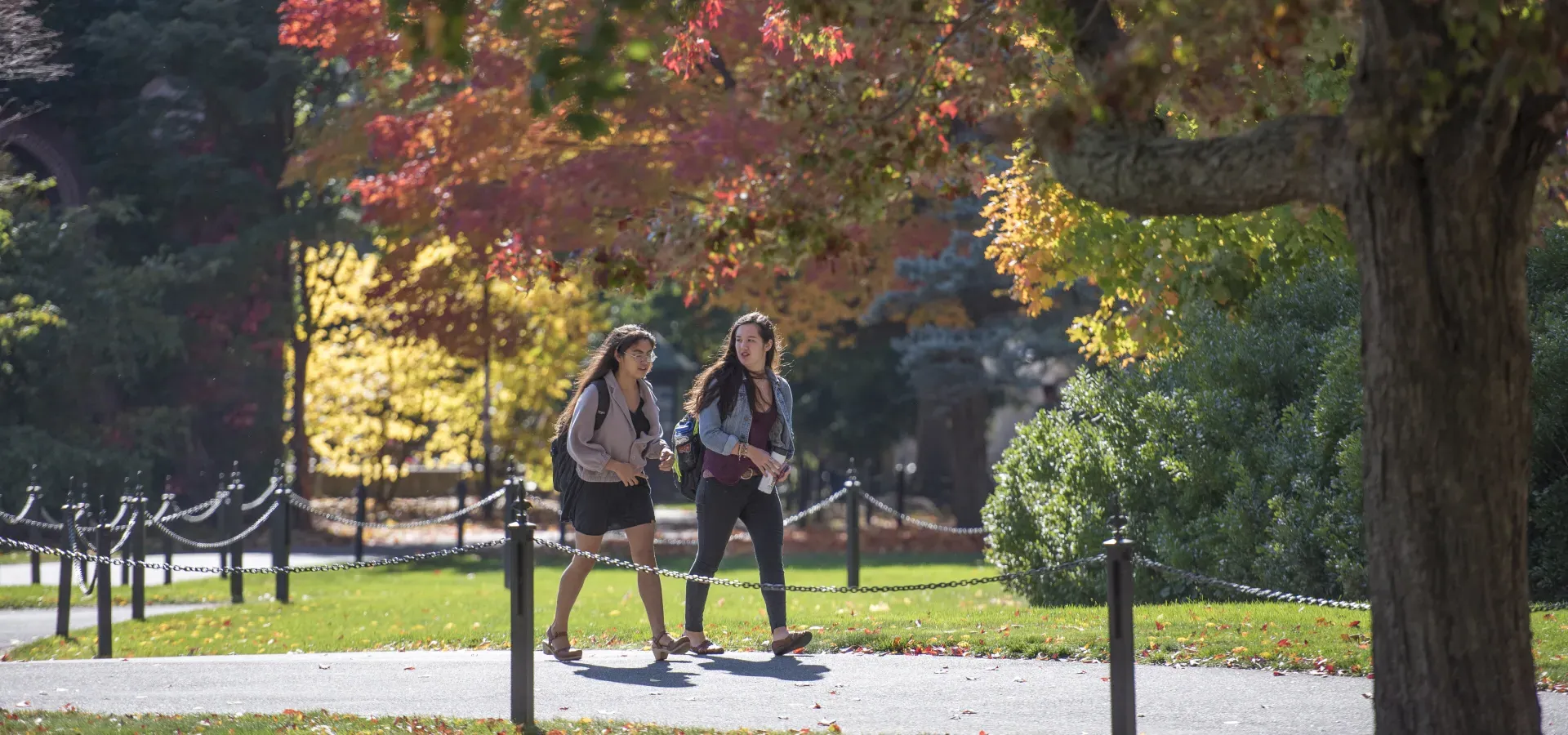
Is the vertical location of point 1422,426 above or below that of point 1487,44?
below

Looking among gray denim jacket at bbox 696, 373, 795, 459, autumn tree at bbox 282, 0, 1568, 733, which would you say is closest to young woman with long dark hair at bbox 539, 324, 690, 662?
gray denim jacket at bbox 696, 373, 795, 459

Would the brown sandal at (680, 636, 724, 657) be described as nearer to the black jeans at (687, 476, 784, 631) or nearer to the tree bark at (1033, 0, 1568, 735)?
the black jeans at (687, 476, 784, 631)

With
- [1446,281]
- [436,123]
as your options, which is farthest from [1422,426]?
[436,123]

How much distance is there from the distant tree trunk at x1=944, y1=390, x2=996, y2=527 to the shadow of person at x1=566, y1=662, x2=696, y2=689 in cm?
1642

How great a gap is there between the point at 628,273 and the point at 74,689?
4.52 metres

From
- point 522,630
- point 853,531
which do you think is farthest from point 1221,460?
point 522,630

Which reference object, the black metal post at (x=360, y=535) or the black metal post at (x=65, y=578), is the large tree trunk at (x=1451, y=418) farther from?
the black metal post at (x=360, y=535)

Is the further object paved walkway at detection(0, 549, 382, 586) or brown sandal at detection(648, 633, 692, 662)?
paved walkway at detection(0, 549, 382, 586)

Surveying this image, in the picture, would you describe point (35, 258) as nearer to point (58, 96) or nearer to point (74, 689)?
point (58, 96)

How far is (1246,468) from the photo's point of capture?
43.2 feet

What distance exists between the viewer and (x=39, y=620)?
15406 mm

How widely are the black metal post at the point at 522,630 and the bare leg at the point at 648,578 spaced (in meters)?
1.95

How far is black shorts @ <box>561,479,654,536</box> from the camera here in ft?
33.0

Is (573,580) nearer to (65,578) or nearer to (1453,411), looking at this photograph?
(65,578)
